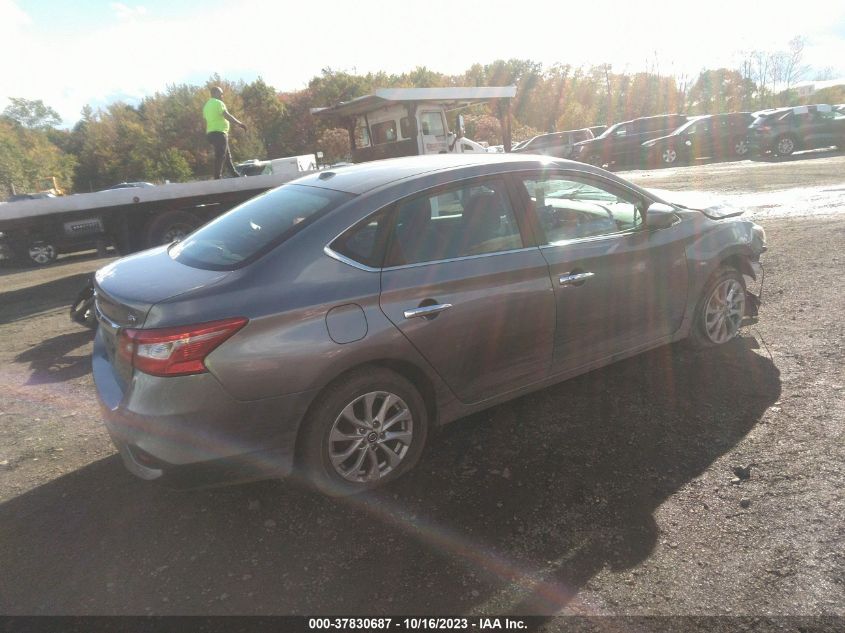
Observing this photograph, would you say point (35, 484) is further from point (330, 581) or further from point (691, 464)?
point (691, 464)

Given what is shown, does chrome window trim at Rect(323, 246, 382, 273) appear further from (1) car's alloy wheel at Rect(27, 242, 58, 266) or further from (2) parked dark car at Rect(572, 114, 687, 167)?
(2) parked dark car at Rect(572, 114, 687, 167)

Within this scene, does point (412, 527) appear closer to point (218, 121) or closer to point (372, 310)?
point (372, 310)

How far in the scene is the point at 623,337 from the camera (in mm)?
3812

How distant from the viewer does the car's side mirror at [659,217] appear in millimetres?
3732

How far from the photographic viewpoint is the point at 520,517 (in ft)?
9.20

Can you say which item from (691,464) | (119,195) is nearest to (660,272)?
(691,464)

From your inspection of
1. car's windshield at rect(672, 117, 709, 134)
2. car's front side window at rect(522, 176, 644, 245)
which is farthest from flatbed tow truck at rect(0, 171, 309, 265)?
car's windshield at rect(672, 117, 709, 134)

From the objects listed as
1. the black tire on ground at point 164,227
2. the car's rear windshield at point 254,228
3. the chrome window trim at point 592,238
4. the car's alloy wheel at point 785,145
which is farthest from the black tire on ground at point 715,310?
the car's alloy wheel at point 785,145

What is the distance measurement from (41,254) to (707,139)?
22112 mm

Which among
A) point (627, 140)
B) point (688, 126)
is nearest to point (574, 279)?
point (688, 126)

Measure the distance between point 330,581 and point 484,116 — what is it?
43.7 m

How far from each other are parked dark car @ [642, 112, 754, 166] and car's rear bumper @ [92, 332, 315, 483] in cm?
2274

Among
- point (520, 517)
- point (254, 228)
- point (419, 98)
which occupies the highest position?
point (419, 98)

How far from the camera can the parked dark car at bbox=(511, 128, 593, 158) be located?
1012 inches
